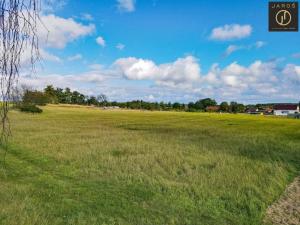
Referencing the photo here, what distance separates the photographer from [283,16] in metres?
24.9

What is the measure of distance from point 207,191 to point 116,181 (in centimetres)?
330

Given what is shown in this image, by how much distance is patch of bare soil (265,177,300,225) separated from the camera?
891 centimetres

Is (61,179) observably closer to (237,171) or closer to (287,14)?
(237,171)

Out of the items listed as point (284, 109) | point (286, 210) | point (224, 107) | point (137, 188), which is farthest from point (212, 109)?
point (286, 210)

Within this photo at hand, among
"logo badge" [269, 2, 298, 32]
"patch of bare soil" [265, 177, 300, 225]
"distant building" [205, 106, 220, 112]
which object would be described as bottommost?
"patch of bare soil" [265, 177, 300, 225]

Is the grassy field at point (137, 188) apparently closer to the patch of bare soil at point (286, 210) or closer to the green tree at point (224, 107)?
the patch of bare soil at point (286, 210)

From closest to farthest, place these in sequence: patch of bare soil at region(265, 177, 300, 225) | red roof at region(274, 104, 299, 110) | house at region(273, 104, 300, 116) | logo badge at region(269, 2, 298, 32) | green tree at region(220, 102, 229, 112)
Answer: patch of bare soil at region(265, 177, 300, 225) < logo badge at region(269, 2, 298, 32) < house at region(273, 104, 300, 116) < green tree at region(220, 102, 229, 112) < red roof at region(274, 104, 299, 110)

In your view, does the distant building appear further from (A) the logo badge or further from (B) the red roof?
(A) the logo badge

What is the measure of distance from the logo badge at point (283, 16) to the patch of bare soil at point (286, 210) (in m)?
14.5

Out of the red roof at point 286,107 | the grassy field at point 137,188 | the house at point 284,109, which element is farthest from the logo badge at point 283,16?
the red roof at point 286,107

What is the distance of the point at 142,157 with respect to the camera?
18.7 meters

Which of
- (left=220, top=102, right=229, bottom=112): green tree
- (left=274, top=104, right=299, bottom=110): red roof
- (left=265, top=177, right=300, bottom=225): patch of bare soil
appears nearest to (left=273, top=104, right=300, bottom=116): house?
(left=274, top=104, right=299, bottom=110): red roof

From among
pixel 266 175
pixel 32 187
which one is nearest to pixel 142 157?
pixel 266 175

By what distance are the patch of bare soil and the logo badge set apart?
14495 mm
